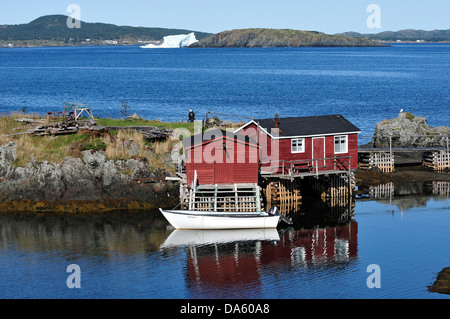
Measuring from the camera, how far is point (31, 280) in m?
33.5

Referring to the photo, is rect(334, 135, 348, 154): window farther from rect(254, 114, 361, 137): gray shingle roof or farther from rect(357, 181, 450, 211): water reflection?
rect(357, 181, 450, 211): water reflection

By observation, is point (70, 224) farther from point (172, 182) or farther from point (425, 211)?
point (425, 211)

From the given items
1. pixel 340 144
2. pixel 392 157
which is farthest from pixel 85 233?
pixel 392 157

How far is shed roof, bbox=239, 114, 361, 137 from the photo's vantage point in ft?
158

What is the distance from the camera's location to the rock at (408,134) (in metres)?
63.9

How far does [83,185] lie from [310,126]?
53.8ft

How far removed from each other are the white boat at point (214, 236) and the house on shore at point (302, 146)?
20.1 ft

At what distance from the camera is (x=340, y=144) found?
161 feet

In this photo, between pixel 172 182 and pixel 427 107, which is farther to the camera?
pixel 427 107

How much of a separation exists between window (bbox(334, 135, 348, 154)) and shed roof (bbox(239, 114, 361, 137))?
57 cm

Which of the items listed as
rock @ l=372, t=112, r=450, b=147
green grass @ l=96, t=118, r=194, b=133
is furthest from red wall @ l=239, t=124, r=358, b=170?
rock @ l=372, t=112, r=450, b=147

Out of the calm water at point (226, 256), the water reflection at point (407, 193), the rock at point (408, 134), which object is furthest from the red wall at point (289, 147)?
the rock at point (408, 134)
